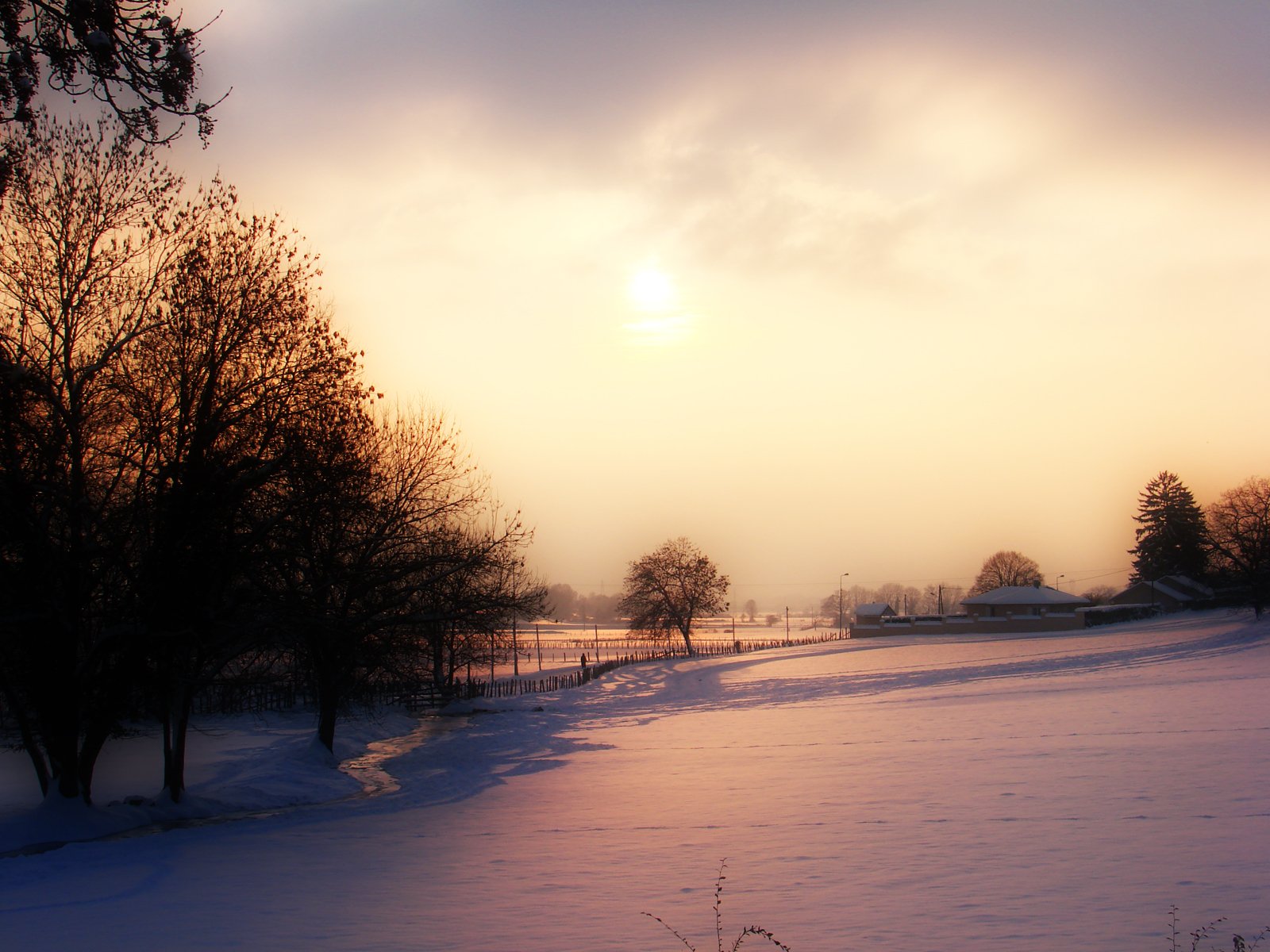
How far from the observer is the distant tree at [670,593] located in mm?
91938

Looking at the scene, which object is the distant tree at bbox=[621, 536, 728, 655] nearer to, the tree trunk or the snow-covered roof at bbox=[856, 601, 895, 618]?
the snow-covered roof at bbox=[856, 601, 895, 618]

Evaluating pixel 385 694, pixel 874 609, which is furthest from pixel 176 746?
pixel 874 609

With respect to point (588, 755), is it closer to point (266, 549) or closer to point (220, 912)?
point (266, 549)

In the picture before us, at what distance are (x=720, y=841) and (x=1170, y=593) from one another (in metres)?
91.4

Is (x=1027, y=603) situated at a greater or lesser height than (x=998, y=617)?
greater

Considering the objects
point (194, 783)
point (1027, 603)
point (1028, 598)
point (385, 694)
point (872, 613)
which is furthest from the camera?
point (872, 613)

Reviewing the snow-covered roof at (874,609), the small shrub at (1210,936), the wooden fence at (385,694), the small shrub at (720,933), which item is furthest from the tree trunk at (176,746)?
the snow-covered roof at (874,609)

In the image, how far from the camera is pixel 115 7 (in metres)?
7.70

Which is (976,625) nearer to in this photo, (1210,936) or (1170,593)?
(1170,593)

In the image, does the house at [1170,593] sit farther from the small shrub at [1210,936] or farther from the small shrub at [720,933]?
the small shrub at [720,933]

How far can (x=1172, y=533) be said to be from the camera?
94938 millimetres

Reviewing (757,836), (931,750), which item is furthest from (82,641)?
(931,750)

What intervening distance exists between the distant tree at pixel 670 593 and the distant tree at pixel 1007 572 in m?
72.7

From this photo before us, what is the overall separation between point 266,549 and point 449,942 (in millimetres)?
10372
